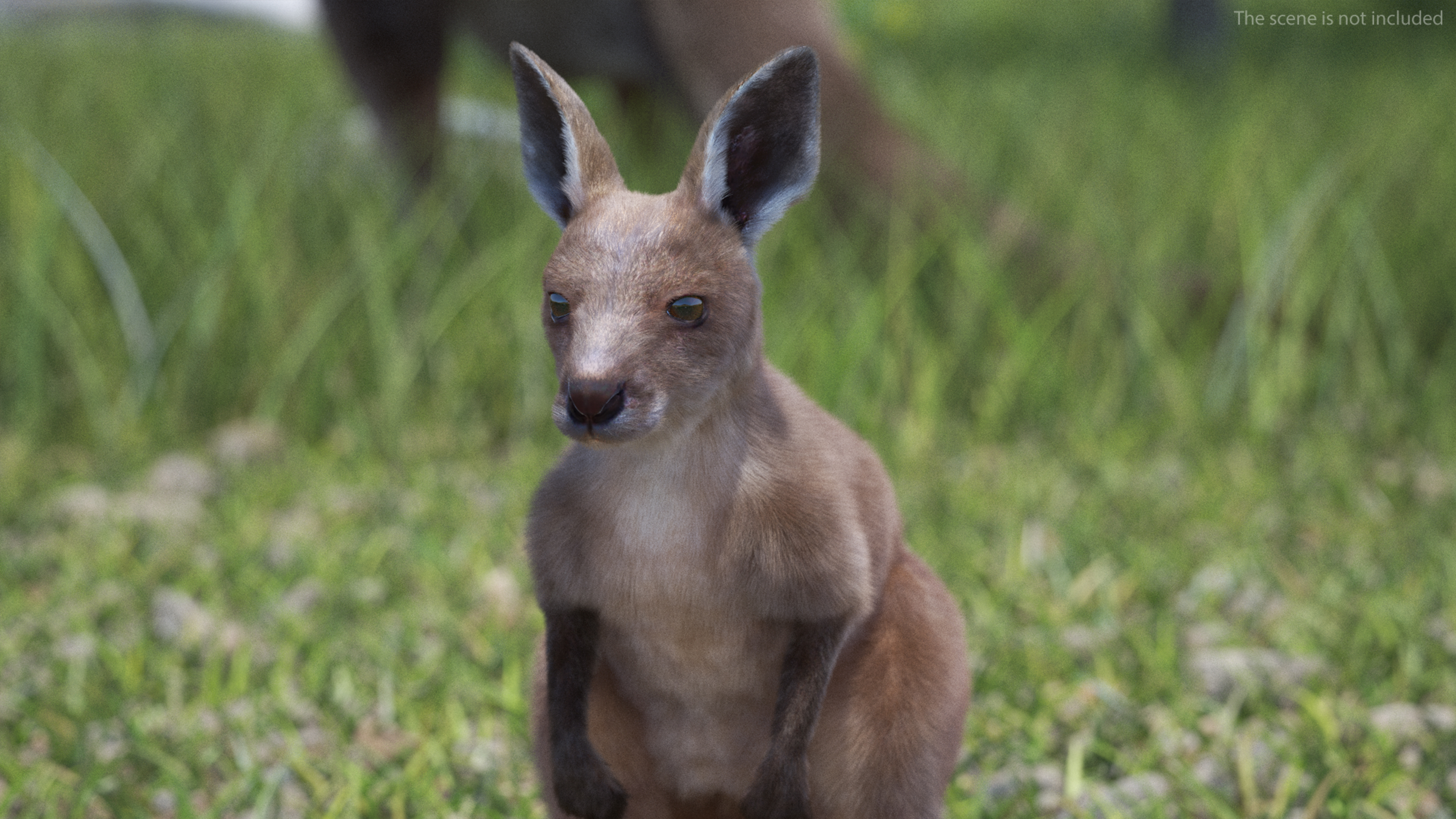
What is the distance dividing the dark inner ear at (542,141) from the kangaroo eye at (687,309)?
0.13 m

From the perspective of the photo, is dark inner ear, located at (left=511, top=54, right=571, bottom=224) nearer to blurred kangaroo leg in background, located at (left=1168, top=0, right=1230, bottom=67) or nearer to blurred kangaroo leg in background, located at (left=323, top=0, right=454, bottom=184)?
blurred kangaroo leg in background, located at (left=323, top=0, right=454, bottom=184)

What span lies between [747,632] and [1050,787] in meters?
0.81

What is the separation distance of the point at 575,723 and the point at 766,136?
1.53ft

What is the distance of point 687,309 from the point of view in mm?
893

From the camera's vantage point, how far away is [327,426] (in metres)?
3.32

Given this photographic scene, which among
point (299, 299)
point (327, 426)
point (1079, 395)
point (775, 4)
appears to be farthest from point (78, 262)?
point (1079, 395)

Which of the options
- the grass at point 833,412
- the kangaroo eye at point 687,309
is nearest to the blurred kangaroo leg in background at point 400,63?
the grass at point 833,412

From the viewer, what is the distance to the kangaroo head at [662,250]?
861 millimetres

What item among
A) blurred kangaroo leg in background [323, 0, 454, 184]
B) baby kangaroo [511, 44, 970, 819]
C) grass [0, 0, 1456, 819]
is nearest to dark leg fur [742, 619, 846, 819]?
baby kangaroo [511, 44, 970, 819]

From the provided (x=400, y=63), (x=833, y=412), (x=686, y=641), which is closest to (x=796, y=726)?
(x=686, y=641)

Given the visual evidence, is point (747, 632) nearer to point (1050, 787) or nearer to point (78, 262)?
point (1050, 787)

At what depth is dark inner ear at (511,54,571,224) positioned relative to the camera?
91 centimetres

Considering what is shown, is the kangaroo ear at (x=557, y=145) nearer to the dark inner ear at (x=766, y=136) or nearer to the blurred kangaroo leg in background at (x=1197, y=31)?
the dark inner ear at (x=766, y=136)

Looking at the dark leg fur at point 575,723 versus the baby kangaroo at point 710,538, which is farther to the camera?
the dark leg fur at point 575,723
